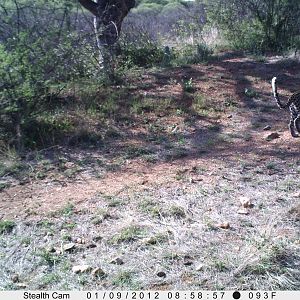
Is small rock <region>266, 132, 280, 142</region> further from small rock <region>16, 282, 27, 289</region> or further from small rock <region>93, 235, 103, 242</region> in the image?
small rock <region>16, 282, 27, 289</region>

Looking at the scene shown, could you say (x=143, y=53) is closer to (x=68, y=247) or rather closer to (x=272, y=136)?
(x=272, y=136)

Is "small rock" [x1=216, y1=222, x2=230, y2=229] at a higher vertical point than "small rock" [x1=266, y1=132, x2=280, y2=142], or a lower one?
higher

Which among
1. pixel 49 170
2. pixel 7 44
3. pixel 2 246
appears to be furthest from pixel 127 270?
pixel 7 44

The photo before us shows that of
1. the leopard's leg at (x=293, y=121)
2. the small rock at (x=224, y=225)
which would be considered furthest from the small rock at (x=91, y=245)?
the leopard's leg at (x=293, y=121)

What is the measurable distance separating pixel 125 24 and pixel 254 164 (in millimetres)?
6963

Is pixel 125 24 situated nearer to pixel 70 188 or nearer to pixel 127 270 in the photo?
pixel 70 188

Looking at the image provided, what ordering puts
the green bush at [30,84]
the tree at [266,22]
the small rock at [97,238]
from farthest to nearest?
the tree at [266,22] < the green bush at [30,84] < the small rock at [97,238]

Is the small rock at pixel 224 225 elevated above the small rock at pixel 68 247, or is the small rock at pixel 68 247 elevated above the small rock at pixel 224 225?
the small rock at pixel 68 247

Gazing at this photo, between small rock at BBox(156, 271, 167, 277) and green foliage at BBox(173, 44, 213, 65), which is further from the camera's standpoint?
green foliage at BBox(173, 44, 213, 65)

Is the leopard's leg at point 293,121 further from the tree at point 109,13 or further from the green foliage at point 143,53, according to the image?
the green foliage at point 143,53

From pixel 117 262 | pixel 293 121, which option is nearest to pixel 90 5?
pixel 293 121

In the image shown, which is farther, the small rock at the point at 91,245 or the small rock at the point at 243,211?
the small rock at the point at 243,211

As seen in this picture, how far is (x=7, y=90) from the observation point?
5.83 m

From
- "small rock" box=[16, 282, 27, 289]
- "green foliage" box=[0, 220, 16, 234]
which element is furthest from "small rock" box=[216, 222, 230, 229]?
"green foliage" box=[0, 220, 16, 234]
